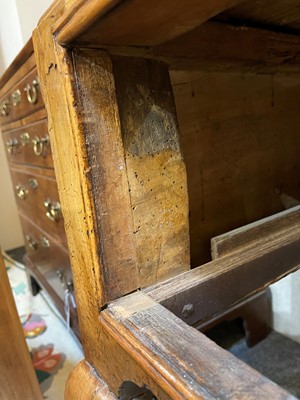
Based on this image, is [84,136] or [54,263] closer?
[84,136]

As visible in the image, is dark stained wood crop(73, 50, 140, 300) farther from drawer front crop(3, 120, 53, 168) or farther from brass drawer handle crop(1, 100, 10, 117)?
brass drawer handle crop(1, 100, 10, 117)

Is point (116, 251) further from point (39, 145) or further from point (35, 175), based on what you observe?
point (35, 175)

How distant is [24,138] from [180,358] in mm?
956

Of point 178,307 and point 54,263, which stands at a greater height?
point 178,307

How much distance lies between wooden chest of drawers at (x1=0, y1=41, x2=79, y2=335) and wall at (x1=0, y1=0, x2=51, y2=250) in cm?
63

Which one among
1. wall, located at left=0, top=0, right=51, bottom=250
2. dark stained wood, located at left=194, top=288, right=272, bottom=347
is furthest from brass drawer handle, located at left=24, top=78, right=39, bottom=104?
dark stained wood, located at left=194, top=288, right=272, bottom=347

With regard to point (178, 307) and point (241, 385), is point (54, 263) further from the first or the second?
point (241, 385)

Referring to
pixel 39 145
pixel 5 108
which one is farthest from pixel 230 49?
pixel 5 108

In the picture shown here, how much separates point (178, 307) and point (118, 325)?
0.39 ft

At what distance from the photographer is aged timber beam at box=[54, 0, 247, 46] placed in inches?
11.6

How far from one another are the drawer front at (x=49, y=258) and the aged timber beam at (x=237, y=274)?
58 centimetres

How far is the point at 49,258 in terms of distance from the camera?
1.18m

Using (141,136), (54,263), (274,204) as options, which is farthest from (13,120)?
(274,204)

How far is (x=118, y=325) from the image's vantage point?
0.41m
